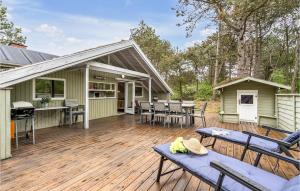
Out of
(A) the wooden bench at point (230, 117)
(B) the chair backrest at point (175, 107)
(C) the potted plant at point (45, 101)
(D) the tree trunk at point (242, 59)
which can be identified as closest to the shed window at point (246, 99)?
(A) the wooden bench at point (230, 117)

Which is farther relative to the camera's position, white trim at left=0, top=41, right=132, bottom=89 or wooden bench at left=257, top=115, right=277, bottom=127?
wooden bench at left=257, top=115, right=277, bottom=127

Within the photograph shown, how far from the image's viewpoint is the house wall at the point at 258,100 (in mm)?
9000

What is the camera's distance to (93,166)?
3.64 meters

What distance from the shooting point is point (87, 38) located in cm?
1662

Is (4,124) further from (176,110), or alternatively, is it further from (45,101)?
(176,110)

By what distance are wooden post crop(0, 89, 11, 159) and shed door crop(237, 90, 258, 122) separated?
866 cm

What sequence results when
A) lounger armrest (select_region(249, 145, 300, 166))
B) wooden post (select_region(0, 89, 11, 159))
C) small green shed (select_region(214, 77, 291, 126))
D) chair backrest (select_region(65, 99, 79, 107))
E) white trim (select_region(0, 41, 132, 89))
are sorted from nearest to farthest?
lounger armrest (select_region(249, 145, 300, 166))
wooden post (select_region(0, 89, 11, 159))
white trim (select_region(0, 41, 132, 89))
chair backrest (select_region(65, 99, 79, 107))
small green shed (select_region(214, 77, 291, 126))

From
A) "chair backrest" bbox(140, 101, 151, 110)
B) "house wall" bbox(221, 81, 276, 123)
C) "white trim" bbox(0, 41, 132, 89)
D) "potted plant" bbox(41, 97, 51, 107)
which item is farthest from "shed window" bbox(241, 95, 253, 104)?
"potted plant" bbox(41, 97, 51, 107)

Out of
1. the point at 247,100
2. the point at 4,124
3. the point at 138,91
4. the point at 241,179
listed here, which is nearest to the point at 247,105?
the point at 247,100

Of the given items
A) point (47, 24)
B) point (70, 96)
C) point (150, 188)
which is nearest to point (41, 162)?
point (150, 188)

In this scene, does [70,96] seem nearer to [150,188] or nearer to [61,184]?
[61,184]

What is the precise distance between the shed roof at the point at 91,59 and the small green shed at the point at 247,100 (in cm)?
397

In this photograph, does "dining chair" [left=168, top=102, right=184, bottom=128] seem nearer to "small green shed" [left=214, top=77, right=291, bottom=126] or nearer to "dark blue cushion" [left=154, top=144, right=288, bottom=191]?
"small green shed" [left=214, top=77, right=291, bottom=126]

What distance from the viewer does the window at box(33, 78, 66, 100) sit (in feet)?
23.0
